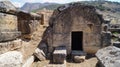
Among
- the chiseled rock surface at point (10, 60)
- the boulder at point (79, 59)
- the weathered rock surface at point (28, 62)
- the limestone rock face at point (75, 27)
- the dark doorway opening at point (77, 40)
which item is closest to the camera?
the chiseled rock surface at point (10, 60)

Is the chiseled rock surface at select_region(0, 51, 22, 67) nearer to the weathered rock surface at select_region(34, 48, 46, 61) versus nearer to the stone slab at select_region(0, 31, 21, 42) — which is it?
the stone slab at select_region(0, 31, 21, 42)

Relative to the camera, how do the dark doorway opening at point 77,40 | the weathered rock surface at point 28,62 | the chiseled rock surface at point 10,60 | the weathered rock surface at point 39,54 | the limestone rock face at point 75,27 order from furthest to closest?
the dark doorway opening at point 77,40, the limestone rock face at point 75,27, the weathered rock surface at point 39,54, the weathered rock surface at point 28,62, the chiseled rock surface at point 10,60

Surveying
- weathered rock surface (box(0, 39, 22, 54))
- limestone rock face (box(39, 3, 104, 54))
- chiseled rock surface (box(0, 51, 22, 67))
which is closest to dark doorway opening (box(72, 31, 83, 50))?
limestone rock face (box(39, 3, 104, 54))

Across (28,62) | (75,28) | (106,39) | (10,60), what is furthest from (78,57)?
(10,60)

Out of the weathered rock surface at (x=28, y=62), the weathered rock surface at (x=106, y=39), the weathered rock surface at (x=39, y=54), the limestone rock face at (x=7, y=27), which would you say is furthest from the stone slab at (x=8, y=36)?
the weathered rock surface at (x=106, y=39)

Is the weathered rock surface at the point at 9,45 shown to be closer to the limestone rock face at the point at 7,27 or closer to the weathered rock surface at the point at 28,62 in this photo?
the limestone rock face at the point at 7,27

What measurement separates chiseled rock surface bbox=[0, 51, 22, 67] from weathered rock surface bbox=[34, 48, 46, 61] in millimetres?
7259

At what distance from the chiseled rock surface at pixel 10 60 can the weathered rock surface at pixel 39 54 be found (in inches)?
286

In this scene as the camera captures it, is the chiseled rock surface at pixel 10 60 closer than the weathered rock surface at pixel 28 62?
Yes

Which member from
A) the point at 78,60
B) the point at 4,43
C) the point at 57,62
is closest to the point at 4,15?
the point at 4,43

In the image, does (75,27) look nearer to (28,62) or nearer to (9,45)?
(28,62)

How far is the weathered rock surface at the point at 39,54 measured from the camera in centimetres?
994

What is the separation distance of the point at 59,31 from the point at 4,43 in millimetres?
8419

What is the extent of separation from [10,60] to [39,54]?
754 cm
